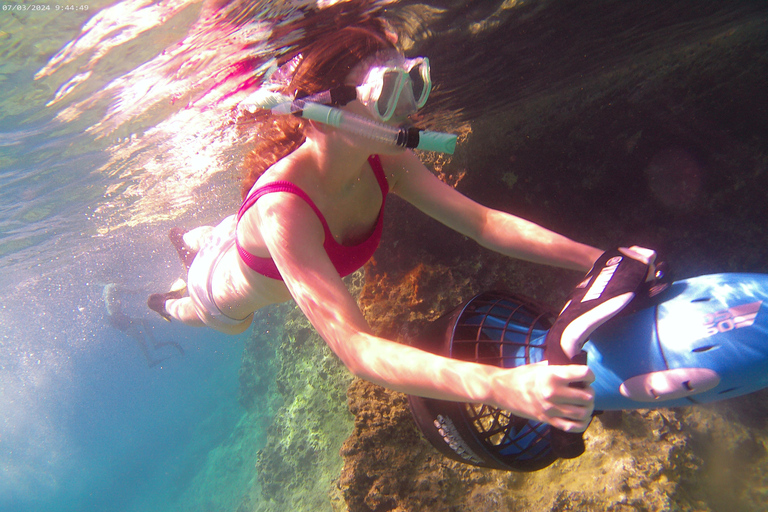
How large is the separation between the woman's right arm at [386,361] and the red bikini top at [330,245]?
2.3 inches

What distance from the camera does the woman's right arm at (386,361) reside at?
1.02 metres

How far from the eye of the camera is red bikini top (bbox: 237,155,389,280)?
5.73 ft

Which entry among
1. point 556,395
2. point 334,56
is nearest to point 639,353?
point 556,395

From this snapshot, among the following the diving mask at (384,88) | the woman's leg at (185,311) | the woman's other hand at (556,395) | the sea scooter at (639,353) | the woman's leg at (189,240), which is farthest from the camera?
the woman's leg at (189,240)

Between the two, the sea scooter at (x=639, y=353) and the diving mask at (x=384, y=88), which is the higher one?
the diving mask at (x=384, y=88)

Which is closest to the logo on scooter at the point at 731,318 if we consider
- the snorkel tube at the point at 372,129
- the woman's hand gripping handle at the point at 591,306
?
the woman's hand gripping handle at the point at 591,306

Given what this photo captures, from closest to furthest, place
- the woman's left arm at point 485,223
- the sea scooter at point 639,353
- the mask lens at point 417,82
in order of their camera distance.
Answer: the sea scooter at point 639,353 → the woman's left arm at point 485,223 → the mask lens at point 417,82

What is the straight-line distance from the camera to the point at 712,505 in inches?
106

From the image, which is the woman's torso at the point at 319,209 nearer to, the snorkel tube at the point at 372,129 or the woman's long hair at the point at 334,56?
the snorkel tube at the point at 372,129

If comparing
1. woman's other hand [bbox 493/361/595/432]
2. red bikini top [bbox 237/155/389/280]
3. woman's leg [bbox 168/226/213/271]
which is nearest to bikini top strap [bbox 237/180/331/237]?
red bikini top [bbox 237/155/389/280]

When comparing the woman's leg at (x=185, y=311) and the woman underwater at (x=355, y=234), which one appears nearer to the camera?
the woman underwater at (x=355, y=234)

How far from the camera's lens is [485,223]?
2332 millimetres

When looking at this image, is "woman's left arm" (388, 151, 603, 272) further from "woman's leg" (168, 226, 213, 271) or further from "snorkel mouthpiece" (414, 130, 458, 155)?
"woman's leg" (168, 226, 213, 271)

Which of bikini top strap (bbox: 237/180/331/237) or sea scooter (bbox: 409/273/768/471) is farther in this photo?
bikini top strap (bbox: 237/180/331/237)
